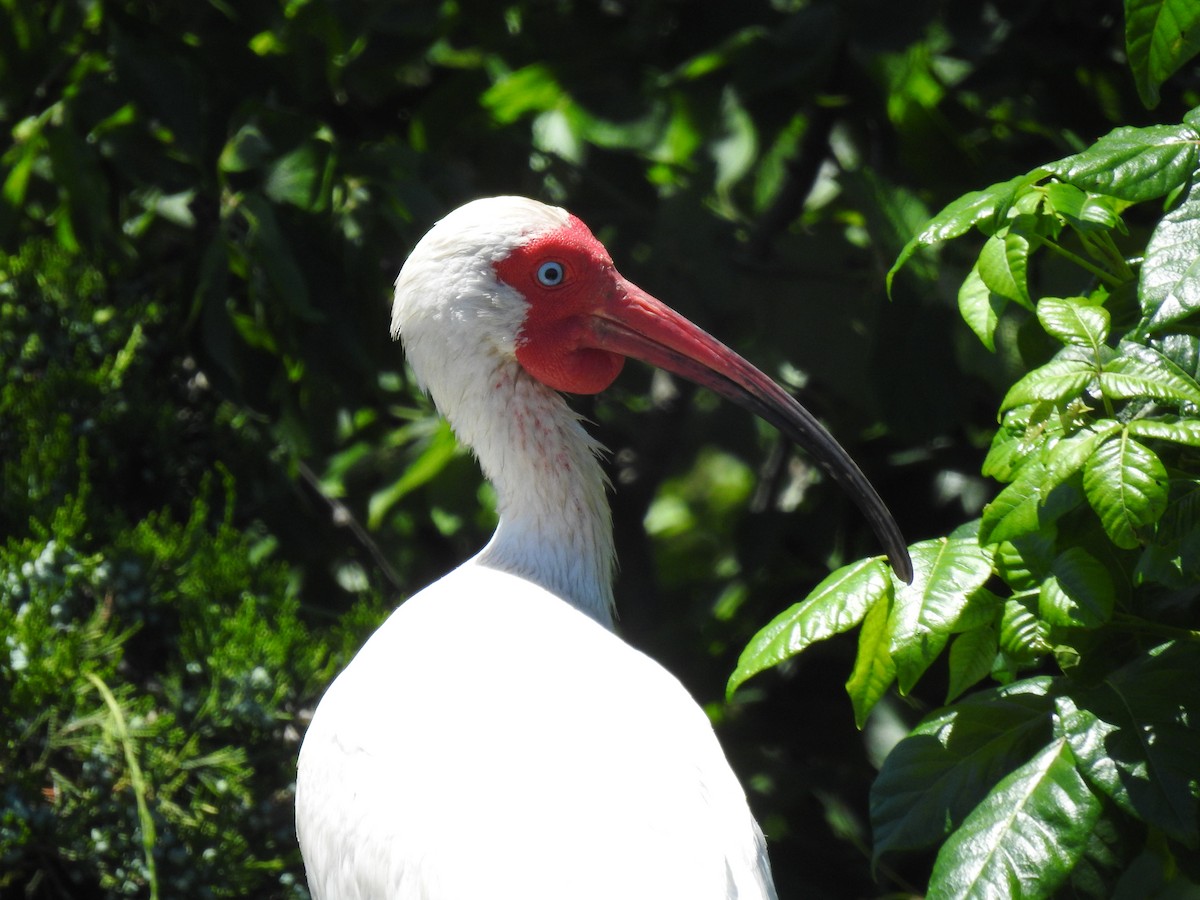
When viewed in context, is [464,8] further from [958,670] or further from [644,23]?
[958,670]

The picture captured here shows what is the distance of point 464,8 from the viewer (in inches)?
147

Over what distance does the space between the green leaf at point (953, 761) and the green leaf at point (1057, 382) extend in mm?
499

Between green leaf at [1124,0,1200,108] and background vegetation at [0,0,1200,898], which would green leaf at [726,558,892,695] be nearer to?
green leaf at [1124,0,1200,108]

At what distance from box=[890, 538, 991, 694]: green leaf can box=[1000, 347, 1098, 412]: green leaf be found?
0.28m

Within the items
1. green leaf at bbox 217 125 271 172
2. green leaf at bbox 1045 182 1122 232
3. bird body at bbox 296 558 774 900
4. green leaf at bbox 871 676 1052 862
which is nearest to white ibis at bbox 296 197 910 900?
bird body at bbox 296 558 774 900

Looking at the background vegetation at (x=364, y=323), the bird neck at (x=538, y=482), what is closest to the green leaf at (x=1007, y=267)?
the background vegetation at (x=364, y=323)

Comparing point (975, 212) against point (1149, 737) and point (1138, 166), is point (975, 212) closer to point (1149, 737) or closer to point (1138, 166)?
point (1138, 166)

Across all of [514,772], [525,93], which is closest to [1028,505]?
[514,772]

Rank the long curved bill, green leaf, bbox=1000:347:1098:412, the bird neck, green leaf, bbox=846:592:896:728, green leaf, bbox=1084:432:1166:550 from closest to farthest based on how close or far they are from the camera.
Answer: green leaf, bbox=1084:432:1166:550
green leaf, bbox=1000:347:1098:412
green leaf, bbox=846:592:896:728
the long curved bill
the bird neck

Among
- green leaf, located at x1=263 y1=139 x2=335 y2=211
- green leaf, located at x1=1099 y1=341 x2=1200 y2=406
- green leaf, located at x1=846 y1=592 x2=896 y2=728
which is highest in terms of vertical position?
green leaf, located at x1=263 y1=139 x2=335 y2=211

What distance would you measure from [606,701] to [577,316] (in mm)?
817

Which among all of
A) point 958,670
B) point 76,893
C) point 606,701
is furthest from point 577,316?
point 76,893

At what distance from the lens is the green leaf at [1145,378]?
5.66 ft

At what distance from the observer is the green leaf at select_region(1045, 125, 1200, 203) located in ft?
5.74
